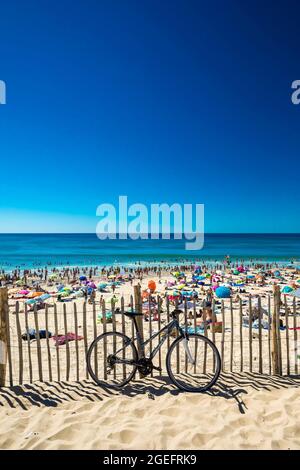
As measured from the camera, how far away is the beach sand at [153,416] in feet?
11.2

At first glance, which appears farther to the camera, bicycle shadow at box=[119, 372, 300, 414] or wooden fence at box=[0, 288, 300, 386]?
wooden fence at box=[0, 288, 300, 386]

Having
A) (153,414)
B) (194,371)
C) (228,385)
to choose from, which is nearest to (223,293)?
(194,371)

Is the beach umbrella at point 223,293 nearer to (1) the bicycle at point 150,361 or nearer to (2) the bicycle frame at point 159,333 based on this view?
(1) the bicycle at point 150,361

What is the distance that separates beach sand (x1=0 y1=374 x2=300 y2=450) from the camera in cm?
341

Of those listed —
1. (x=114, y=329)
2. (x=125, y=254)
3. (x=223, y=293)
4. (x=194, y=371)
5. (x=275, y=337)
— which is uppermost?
(x=114, y=329)

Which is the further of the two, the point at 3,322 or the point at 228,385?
the point at 3,322

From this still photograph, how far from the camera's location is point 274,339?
526cm

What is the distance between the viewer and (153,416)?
3912 mm

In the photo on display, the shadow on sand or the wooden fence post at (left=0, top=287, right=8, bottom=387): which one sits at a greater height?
the wooden fence post at (left=0, top=287, right=8, bottom=387)

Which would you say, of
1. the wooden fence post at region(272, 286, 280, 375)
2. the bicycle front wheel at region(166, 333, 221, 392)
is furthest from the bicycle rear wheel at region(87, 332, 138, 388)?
the wooden fence post at region(272, 286, 280, 375)

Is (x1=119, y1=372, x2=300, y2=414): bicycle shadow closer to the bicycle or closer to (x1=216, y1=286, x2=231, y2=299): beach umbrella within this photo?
the bicycle

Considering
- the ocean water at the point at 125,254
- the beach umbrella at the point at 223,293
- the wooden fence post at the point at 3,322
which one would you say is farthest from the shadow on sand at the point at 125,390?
the ocean water at the point at 125,254

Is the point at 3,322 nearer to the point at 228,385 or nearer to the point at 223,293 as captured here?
the point at 228,385
